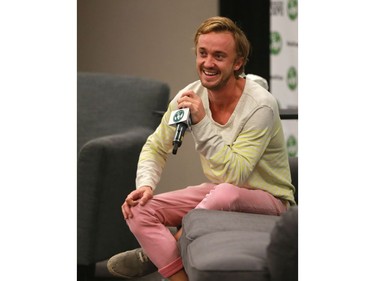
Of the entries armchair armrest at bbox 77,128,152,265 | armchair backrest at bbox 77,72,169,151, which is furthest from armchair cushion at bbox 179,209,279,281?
armchair backrest at bbox 77,72,169,151

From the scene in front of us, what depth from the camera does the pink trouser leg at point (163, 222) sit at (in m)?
3.03

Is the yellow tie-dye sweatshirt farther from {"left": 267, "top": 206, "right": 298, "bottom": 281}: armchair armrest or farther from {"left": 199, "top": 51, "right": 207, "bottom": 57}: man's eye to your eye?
{"left": 267, "top": 206, "right": 298, "bottom": 281}: armchair armrest

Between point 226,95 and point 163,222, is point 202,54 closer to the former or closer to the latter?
point 226,95

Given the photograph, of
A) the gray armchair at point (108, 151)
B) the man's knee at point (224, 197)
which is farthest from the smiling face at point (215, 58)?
the gray armchair at point (108, 151)

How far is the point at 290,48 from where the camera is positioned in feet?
19.5

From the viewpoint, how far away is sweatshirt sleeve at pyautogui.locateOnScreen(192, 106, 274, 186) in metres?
2.93

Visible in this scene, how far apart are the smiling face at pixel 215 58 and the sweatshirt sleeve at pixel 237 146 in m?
0.14

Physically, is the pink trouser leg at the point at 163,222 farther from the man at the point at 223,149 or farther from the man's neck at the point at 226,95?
the man's neck at the point at 226,95

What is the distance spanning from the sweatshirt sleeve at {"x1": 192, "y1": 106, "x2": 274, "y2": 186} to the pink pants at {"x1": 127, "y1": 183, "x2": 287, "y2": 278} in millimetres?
44

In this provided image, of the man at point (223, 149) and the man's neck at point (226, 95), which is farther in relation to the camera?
the man's neck at point (226, 95)

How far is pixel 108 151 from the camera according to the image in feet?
13.1

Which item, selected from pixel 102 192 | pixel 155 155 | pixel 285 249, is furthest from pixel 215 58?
pixel 102 192

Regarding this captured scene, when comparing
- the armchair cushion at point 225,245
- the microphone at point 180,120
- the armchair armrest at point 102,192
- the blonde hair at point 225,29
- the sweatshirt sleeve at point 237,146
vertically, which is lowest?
the armchair armrest at point 102,192
